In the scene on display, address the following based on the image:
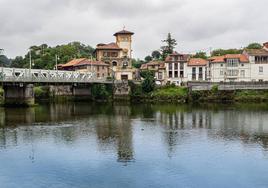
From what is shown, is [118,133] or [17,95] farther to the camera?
[17,95]

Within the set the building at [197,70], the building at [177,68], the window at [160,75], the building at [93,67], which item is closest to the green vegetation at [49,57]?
the building at [93,67]

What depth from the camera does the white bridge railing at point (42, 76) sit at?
75.8 m

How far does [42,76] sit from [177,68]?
39.6m

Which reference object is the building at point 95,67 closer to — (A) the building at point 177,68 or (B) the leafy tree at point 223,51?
(A) the building at point 177,68

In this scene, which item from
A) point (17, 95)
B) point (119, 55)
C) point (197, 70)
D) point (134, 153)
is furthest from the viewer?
point (119, 55)

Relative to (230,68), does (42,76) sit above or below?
below

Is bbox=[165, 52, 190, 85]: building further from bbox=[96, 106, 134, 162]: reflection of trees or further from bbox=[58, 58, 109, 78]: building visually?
bbox=[96, 106, 134, 162]: reflection of trees

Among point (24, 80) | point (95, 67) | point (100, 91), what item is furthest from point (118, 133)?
point (95, 67)

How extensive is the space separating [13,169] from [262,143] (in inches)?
954

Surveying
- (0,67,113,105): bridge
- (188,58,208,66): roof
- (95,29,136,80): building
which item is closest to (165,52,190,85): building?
(188,58,208,66): roof

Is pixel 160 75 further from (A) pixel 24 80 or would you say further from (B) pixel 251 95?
(A) pixel 24 80

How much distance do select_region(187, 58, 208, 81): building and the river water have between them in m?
51.6

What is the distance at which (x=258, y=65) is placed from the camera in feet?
345

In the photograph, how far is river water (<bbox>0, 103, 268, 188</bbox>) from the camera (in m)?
27.9
